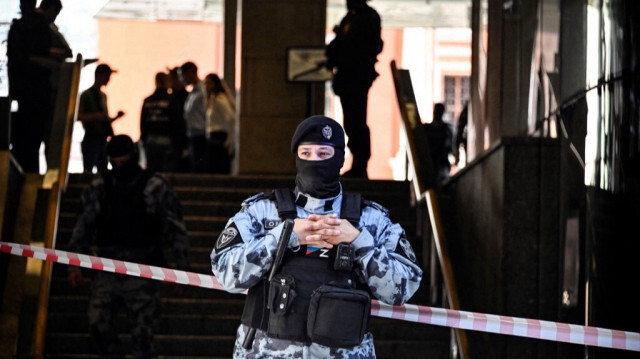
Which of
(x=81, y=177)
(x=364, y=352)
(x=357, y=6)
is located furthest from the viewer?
(x=357, y=6)

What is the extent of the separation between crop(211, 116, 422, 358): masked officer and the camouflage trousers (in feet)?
10.9

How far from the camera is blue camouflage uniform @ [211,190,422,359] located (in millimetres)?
4527

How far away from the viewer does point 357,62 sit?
43.3 ft

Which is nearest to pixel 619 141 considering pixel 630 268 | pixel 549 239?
pixel 630 268

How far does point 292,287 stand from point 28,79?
27.3ft

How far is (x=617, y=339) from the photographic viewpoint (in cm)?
579

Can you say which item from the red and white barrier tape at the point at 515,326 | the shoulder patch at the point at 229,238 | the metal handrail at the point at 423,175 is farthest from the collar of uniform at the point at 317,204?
the metal handrail at the point at 423,175

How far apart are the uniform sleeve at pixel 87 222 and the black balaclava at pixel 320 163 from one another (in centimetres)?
350

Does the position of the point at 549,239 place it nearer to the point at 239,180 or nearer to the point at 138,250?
the point at 138,250

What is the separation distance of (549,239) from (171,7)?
13.0 m

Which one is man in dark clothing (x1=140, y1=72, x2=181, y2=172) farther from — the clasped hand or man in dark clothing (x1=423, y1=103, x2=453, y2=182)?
the clasped hand

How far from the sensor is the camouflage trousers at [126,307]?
7922 mm

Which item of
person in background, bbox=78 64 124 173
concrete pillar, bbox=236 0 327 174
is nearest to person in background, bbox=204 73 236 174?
concrete pillar, bbox=236 0 327 174

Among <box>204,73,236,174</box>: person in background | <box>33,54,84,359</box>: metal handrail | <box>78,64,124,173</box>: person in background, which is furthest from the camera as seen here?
<box>204,73,236,174</box>: person in background
